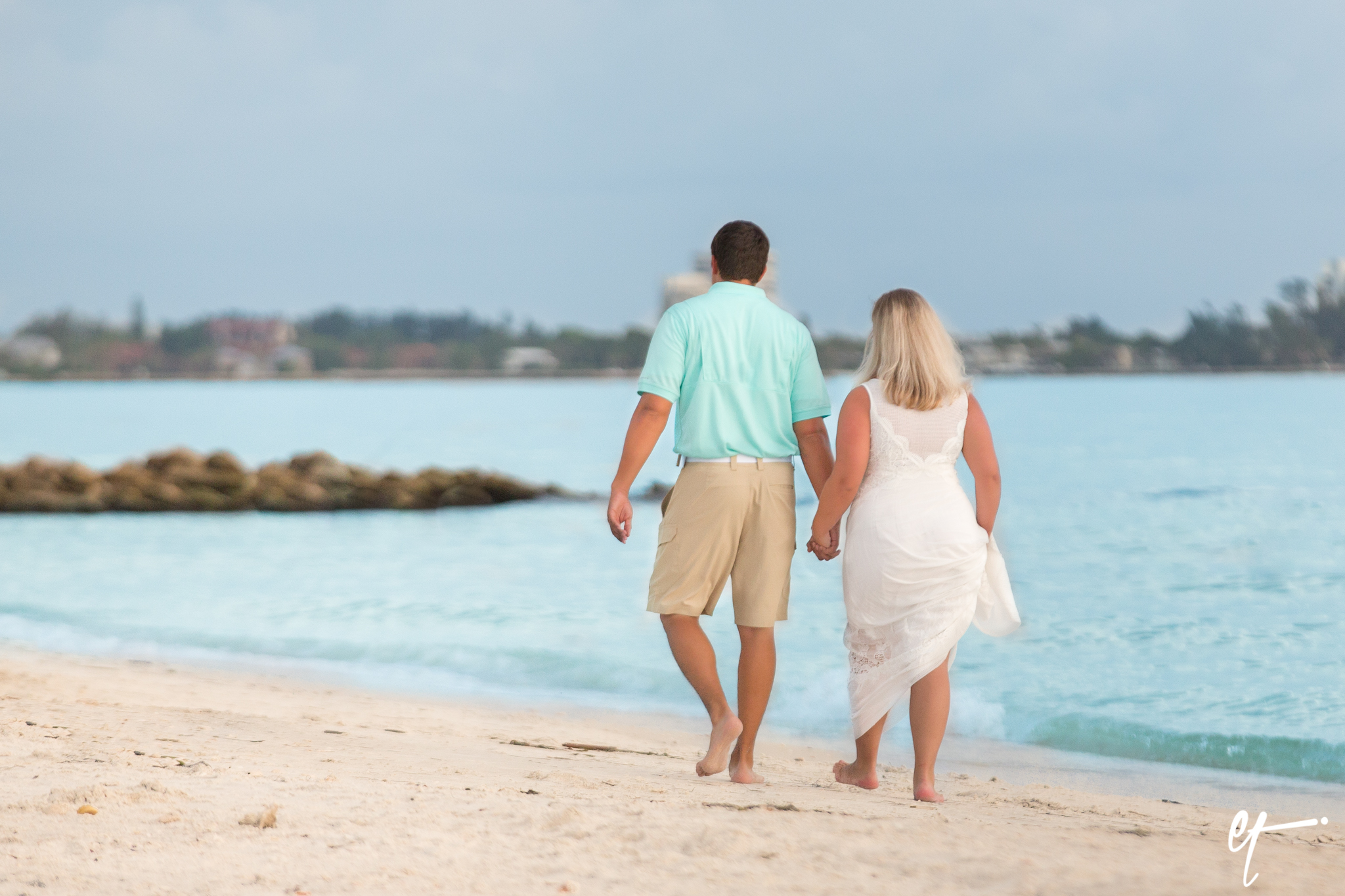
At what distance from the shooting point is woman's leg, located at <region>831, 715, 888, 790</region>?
411 centimetres

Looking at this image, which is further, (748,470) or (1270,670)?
(1270,670)

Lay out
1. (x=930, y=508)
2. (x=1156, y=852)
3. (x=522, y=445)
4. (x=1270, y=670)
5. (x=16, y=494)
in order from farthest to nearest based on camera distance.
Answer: (x=522, y=445)
(x=16, y=494)
(x=1270, y=670)
(x=930, y=508)
(x=1156, y=852)

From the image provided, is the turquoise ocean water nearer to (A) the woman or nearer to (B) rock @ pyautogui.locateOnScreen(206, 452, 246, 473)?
(B) rock @ pyautogui.locateOnScreen(206, 452, 246, 473)

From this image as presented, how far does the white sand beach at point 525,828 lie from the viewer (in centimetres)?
289

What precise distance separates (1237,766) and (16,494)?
61.7ft

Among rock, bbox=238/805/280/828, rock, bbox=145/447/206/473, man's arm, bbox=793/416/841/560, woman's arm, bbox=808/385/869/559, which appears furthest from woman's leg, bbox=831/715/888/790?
rock, bbox=145/447/206/473

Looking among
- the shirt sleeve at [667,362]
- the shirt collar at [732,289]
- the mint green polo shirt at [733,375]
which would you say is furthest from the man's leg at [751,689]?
the shirt collar at [732,289]

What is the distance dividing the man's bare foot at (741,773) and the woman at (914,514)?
47cm

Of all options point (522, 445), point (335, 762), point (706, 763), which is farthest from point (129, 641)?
point (522, 445)

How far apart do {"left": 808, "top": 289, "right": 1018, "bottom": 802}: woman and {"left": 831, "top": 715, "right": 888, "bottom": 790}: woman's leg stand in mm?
183

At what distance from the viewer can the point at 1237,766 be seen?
233 inches

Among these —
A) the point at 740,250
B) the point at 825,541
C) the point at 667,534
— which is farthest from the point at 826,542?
the point at 740,250

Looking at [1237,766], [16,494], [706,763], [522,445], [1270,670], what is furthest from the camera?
[522,445]

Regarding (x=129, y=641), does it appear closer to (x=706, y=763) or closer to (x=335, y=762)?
(x=335, y=762)
